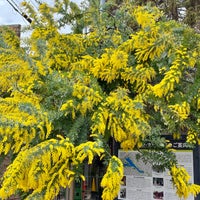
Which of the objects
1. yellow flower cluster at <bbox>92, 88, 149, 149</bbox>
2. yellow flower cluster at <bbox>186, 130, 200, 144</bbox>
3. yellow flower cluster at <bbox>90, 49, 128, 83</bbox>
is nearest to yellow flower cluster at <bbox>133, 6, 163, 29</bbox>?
yellow flower cluster at <bbox>90, 49, 128, 83</bbox>

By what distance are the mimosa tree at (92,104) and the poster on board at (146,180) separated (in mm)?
336

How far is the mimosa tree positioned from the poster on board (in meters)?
0.34

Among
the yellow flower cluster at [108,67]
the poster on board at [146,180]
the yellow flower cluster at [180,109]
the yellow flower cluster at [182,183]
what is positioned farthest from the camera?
the poster on board at [146,180]

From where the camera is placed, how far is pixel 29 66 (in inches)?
96.9

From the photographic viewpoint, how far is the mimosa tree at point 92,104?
181 centimetres

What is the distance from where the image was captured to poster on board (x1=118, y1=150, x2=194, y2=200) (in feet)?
10.3

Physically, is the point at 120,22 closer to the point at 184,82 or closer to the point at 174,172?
the point at 184,82

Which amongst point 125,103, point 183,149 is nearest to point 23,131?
point 125,103

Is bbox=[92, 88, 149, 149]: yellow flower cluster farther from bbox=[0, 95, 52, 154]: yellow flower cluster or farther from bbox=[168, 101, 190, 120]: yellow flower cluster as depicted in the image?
bbox=[0, 95, 52, 154]: yellow flower cluster

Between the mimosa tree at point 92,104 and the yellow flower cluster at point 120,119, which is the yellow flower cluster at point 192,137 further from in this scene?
the yellow flower cluster at point 120,119

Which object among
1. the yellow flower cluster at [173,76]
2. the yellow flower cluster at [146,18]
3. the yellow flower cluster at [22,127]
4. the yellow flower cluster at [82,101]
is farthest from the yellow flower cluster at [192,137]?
the yellow flower cluster at [22,127]

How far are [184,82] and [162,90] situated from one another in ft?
1.99

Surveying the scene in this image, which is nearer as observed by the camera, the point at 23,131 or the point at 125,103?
the point at 23,131

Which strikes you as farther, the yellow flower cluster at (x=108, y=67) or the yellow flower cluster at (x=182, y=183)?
the yellow flower cluster at (x=108, y=67)
